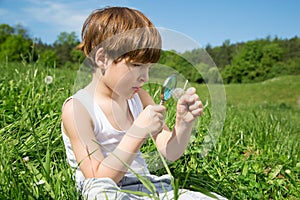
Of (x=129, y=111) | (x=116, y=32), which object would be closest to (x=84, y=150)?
(x=129, y=111)

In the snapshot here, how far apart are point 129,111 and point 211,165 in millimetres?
694

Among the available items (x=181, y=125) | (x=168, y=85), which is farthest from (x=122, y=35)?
(x=181, y=125)

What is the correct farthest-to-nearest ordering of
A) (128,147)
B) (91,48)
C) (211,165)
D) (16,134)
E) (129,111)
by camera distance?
(211,165)
(16,134)
(129,111)
(91,48)
(128,147)

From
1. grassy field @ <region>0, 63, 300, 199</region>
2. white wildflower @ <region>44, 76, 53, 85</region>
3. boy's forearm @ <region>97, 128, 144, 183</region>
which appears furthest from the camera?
white wildflower @ <region>44, 76, 53, 85</region>

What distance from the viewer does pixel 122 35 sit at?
1.09m

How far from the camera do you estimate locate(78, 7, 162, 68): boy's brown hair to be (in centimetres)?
107

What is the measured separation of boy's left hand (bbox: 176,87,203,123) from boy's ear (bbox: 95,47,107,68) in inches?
9.6

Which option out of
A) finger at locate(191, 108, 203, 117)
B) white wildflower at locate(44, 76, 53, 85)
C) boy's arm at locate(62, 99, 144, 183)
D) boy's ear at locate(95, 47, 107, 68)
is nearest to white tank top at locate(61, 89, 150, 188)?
boy's arm at locate(62, 99, 144, 183)

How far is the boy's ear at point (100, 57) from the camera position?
1.11 m

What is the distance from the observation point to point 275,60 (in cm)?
2348

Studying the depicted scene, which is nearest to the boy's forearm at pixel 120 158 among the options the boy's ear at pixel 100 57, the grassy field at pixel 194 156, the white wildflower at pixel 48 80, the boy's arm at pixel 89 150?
the boy's arm at pixel 89 150

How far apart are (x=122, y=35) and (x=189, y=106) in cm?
27

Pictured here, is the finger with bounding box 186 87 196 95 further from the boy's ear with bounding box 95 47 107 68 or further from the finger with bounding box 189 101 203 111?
the boy's ear with bounding box 95 47 107 68

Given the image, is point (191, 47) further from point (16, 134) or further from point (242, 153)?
point (242, 153)
